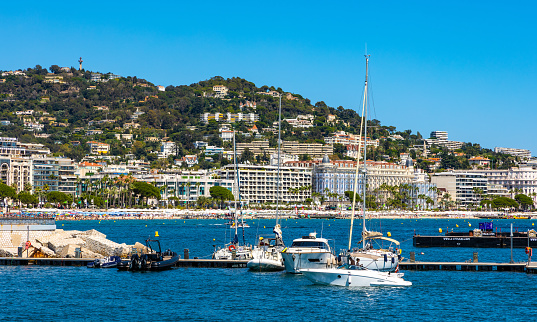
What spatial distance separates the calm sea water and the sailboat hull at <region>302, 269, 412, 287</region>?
0.40 meters

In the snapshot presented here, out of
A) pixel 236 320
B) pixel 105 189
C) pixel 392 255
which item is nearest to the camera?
pixel 236 320

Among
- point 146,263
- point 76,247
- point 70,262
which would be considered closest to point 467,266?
point 146,263

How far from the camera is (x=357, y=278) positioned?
4022cm

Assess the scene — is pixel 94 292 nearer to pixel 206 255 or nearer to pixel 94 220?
pixel 206 255

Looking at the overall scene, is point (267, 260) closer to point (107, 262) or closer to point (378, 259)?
point (378, 259)

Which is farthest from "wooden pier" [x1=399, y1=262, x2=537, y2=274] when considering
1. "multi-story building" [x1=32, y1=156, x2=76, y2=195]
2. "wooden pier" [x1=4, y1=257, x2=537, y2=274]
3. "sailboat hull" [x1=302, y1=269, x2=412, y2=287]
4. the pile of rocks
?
"multi-story building" [x1=32, y1=156, x2=76, y2=195]

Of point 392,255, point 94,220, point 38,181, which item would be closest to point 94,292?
point 392,255

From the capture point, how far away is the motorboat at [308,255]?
141 feet

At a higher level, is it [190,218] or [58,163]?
[58,163]

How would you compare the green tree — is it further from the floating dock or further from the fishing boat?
the fishing boat

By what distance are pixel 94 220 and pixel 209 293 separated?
365 feet

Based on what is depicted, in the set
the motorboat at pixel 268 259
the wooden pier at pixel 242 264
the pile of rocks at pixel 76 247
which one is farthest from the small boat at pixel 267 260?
the pile of rocks at pixel 76 247

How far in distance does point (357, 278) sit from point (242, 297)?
605 centimetres

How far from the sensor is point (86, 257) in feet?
176
